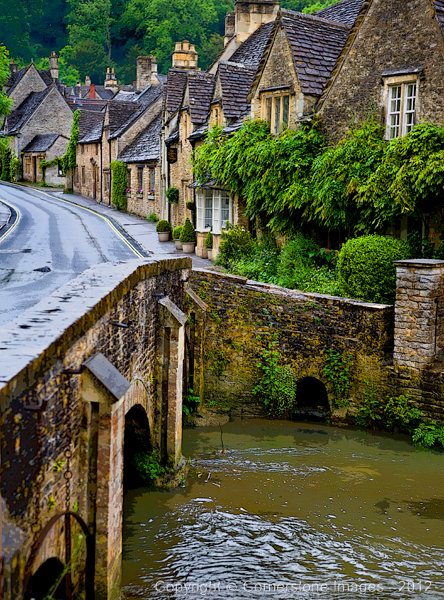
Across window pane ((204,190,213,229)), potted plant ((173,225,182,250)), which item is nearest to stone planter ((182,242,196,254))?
potted plant ((173,225,182,250))

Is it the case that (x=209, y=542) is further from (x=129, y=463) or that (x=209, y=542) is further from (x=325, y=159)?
(x=325, y=159)

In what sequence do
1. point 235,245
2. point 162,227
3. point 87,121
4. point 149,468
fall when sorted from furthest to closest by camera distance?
point 87,121 → point 162,227 → point 235,245 → point 149,468

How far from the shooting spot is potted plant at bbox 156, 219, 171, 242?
3198 cm

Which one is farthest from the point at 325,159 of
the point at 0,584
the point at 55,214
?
the point at 55,214

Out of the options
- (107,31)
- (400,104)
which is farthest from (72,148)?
(107,31)

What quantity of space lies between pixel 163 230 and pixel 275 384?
16.9 meters

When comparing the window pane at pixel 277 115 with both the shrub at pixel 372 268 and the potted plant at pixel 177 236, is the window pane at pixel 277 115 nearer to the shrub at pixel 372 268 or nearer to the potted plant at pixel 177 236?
the shrub at pixel 372 268

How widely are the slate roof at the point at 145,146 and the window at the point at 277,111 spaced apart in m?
16.4

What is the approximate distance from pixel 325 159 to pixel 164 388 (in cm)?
957

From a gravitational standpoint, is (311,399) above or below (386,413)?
below

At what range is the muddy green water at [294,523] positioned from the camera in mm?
9430

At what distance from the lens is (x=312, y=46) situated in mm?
22469

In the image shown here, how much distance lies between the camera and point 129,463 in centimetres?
1262

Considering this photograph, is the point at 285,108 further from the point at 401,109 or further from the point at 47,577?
the point at 47,577
